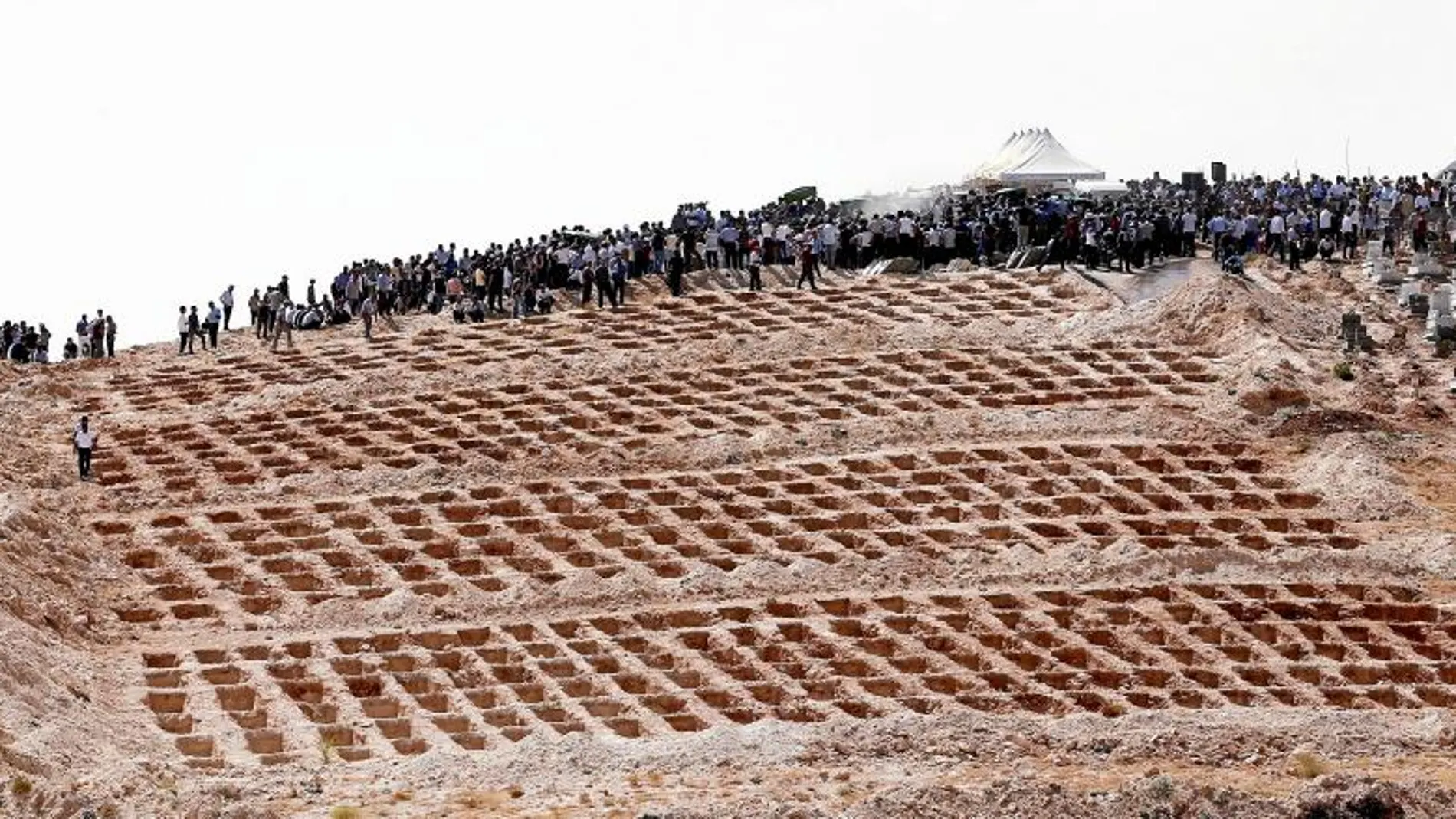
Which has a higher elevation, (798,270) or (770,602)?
(798,270)

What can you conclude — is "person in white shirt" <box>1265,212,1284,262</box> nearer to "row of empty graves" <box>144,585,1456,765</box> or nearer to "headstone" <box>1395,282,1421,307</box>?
"headstone" <box>1395,282,1421,307</box>

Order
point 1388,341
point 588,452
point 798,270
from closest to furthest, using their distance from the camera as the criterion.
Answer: point 588,452 → point 1388,341 → point 798,270

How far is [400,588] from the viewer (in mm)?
43375

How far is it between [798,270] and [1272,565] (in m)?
18.1

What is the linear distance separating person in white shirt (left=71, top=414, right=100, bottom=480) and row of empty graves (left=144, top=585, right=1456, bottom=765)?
866cm

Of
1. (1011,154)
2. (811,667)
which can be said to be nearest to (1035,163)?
(1011,154)

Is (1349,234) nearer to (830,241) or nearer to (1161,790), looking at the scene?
(830,241)

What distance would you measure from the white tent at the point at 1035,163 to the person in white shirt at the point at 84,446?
25.2m

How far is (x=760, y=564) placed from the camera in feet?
142

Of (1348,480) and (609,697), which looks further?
(1348,480)

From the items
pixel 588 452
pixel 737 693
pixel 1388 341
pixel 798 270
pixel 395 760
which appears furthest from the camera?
pixel 798 270

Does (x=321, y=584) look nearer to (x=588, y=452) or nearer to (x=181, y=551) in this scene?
(x=181, y=551)

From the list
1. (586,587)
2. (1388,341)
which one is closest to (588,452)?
(586,587)

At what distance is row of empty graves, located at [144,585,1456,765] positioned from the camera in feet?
124
